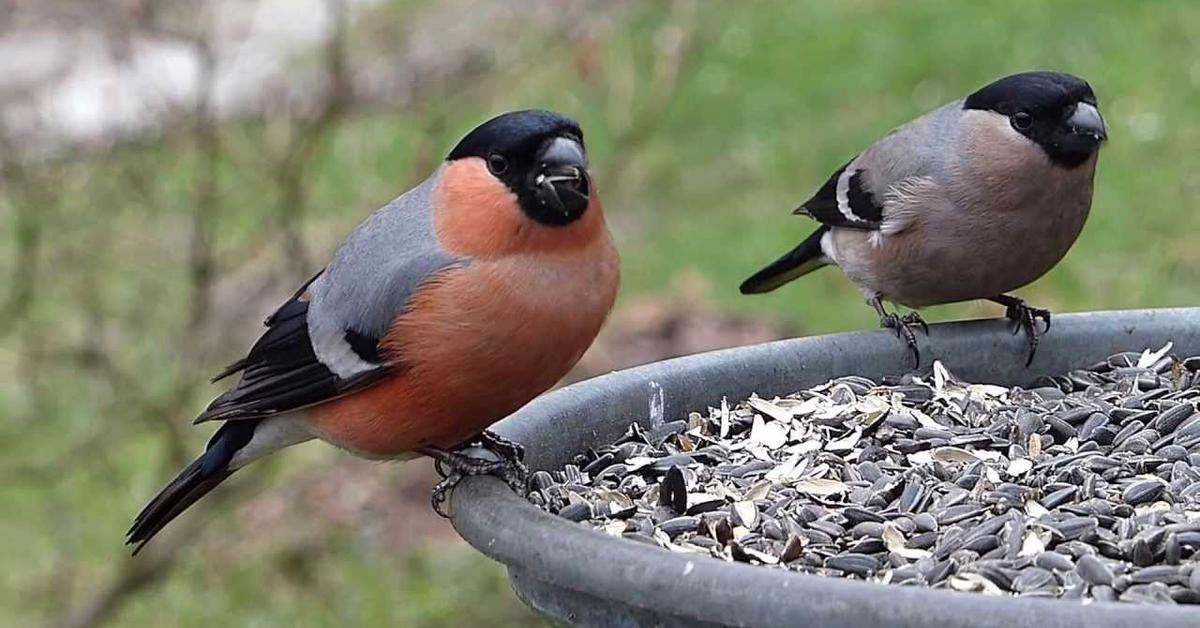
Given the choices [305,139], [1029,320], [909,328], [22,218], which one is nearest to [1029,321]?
[1029,320]

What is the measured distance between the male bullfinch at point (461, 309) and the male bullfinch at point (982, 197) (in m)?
1.14

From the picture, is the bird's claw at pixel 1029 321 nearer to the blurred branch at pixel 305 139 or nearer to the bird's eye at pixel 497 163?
the bird's eye at pixel 497 163

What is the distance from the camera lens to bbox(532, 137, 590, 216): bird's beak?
3.35 metres

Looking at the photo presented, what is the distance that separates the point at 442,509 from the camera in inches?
146

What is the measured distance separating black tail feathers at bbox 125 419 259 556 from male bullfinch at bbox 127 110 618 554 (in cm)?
25

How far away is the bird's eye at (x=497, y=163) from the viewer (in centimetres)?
346

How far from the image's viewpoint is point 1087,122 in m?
4.29

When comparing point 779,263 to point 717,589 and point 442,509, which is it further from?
point 717,589

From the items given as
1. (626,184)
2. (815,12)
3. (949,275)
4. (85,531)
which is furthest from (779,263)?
(815,12)

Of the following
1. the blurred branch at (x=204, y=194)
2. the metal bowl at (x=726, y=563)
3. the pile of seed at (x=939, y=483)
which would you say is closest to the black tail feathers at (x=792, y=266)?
the metal bowl at (x=726, y=563)

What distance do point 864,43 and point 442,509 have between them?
8.80 m

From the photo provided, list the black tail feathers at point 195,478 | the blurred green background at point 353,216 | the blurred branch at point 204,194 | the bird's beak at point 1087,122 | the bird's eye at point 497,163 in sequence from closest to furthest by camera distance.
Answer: the bird's eye at point 497,163 → the black tail feathers at point 195,478 → the bird's beak at point 1087,122 → the blurred branch at point 204,194 → the blurred green background at point 353,216

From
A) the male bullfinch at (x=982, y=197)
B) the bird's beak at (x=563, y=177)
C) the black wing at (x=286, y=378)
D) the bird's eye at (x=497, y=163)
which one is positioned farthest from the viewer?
the male bullfinch at (x=982, y=197)

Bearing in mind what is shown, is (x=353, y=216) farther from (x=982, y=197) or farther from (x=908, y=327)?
(x=908, y=327)
